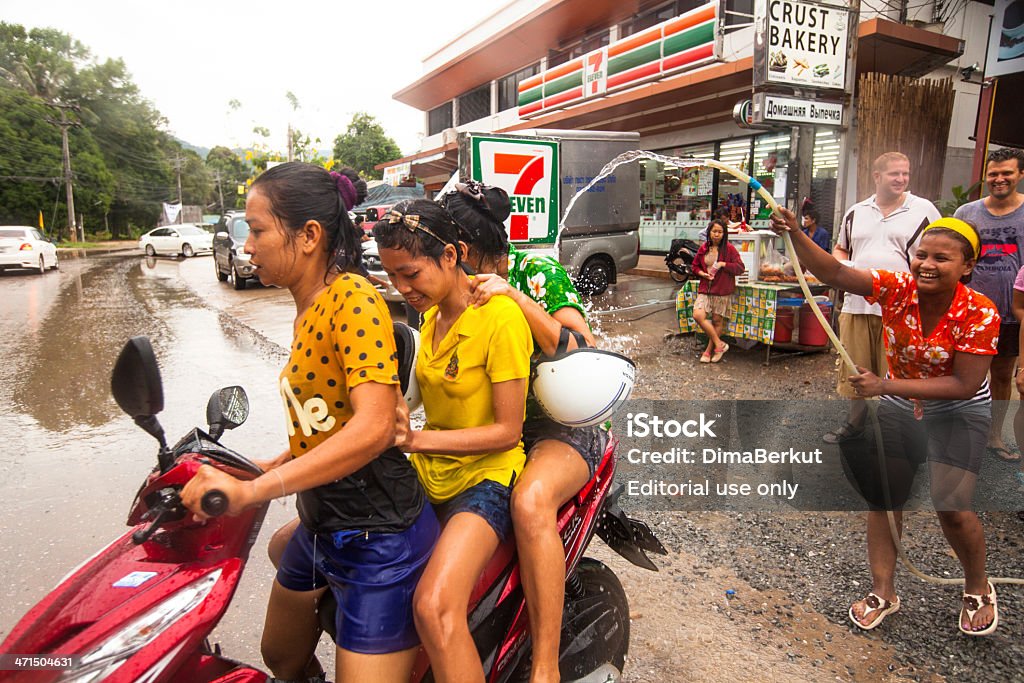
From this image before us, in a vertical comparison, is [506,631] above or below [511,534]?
below

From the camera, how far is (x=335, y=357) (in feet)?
4.66

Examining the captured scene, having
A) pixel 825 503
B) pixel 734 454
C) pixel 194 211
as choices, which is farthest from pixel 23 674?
pixel 194 211

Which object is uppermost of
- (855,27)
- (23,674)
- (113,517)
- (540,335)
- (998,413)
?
(855,27)

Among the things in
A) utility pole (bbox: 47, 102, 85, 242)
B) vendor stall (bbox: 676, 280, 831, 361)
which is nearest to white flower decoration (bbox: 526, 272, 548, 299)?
vendor stall (bbox: 676, 280, 831, 361)

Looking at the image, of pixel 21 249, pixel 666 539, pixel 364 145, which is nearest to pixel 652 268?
pixel 666 539

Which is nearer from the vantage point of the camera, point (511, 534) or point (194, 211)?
point (511, 534)

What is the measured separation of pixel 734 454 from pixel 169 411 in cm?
475

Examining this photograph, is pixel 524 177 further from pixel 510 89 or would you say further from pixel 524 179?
pixel 510 89

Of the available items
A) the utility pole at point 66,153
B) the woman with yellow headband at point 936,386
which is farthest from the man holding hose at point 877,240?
the utility pole at point 66,153

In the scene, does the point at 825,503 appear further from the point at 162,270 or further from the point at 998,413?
the point at 162,270

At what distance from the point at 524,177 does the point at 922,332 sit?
14.7 feet

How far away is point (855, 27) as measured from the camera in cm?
721

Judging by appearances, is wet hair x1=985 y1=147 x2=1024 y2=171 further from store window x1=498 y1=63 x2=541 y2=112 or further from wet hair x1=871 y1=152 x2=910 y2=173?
store window x1=498 y1=63 x2=541 y2=112

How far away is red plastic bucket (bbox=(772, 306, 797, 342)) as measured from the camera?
705 cm
